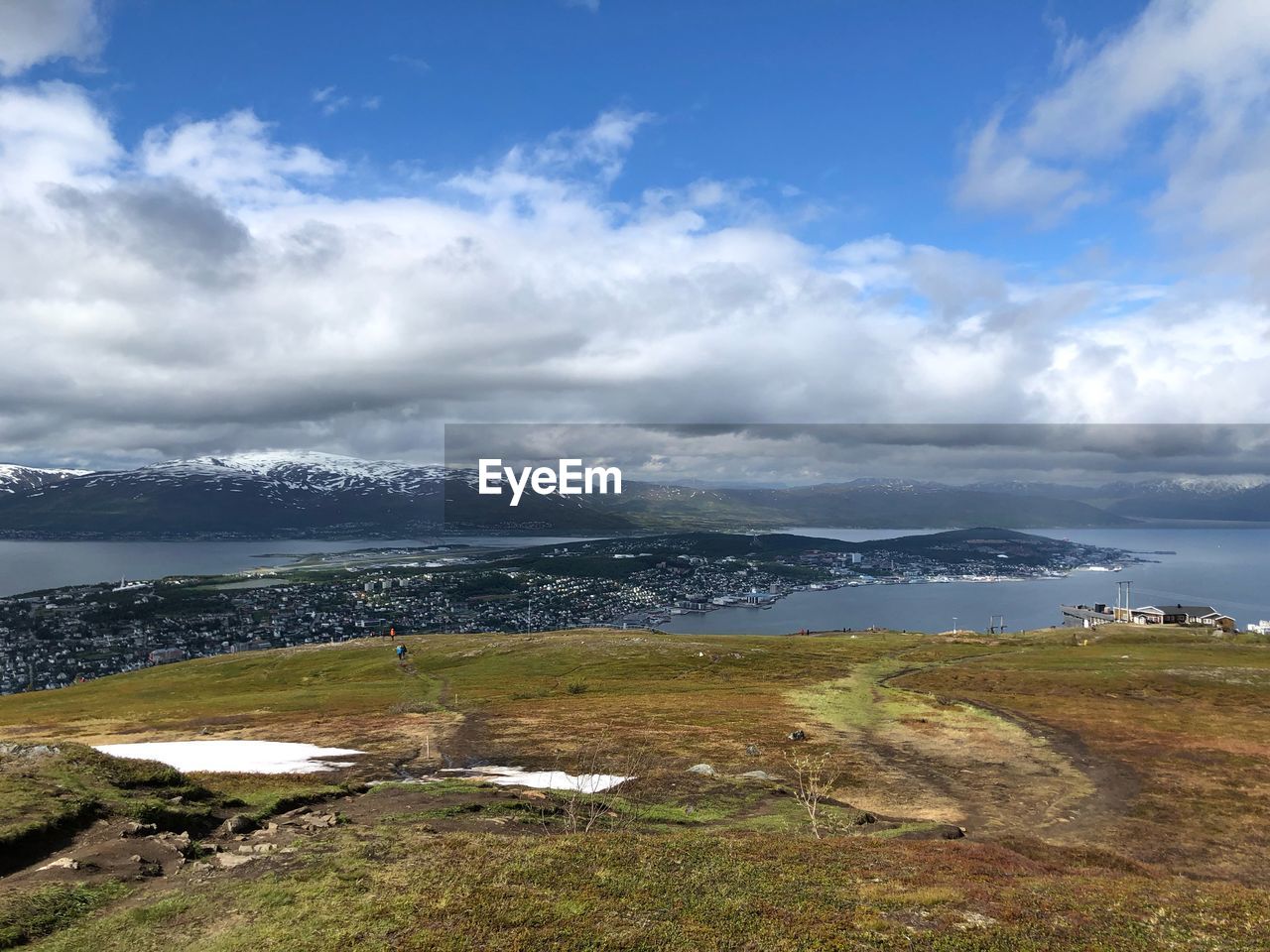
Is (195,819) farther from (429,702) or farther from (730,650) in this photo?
(730,650)

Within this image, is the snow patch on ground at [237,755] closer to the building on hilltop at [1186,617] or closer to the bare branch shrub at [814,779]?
the bare branch shrub at [814,779]

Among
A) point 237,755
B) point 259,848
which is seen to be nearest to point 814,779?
point 259,848

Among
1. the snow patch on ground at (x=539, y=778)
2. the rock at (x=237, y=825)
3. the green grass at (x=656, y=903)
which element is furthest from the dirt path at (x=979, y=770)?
the rock at (x=237, y=825)

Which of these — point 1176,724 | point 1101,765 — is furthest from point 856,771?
point 1176,724

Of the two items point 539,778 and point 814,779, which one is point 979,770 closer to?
point 814,779

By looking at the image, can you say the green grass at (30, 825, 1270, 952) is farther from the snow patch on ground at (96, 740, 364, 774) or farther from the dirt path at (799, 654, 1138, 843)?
the snow patch on ground at (96, 740, 364, 774)

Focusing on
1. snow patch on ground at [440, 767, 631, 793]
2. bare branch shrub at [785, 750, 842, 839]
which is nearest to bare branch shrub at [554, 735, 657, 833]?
snow patch on ground at [440, 767, 631, 793]
